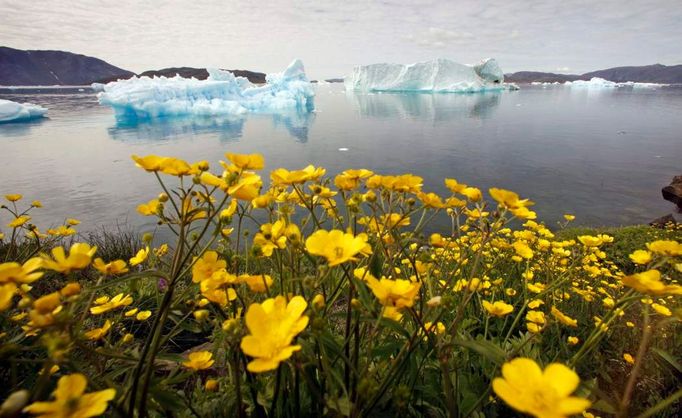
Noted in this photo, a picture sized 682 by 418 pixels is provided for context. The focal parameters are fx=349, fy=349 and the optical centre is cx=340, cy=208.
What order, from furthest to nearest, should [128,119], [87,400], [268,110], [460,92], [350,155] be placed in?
1. [460,92]
2. [268,110]
3. [128,119]
4. [350,155]
5. [87,400]

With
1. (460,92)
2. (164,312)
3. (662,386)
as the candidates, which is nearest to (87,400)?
(164,312)

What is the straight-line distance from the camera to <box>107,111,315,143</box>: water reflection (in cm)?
1888

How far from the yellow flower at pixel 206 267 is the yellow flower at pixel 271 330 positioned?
0.39m

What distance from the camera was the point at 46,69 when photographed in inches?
5463

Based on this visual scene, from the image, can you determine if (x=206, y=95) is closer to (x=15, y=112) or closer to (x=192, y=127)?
(x=192, y=127)

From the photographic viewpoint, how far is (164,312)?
2.84 feet

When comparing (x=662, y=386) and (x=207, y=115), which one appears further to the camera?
(x=207, y=115)

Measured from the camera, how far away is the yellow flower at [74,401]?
635 mm

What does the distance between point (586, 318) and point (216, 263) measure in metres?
2.85

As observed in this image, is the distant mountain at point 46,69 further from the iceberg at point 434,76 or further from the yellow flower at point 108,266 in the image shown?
the yellow flower at point 108,266

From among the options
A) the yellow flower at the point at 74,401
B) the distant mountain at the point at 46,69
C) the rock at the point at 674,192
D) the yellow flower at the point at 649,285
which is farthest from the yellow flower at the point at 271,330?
the distant mountain at the point at 46,69

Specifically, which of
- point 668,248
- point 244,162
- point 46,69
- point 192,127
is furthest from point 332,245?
point 46,69

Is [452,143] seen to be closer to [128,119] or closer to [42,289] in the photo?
[42,289]

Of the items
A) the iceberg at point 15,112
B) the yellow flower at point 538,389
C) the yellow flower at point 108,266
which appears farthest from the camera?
the iceberg at point 15,112
